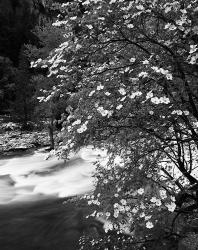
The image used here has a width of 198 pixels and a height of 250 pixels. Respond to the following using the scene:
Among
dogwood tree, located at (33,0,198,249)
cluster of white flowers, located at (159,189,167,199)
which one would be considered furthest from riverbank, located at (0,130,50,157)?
cluster of white flowers, located at (159,189,167,199)

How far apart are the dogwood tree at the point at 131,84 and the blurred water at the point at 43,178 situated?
1170 cm

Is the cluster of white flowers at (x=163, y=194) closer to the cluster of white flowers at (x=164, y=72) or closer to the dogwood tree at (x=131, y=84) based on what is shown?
the dogwood tree at (x=131, y=84)

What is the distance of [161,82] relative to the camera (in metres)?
5.52

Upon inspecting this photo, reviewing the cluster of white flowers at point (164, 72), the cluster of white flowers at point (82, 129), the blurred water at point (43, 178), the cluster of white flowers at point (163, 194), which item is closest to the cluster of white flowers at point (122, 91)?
the cluster of white flowers at point (164, 72)

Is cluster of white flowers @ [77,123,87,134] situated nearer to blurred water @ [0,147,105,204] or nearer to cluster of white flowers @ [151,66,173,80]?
cluster of white flowers @ [151,66,173,80]

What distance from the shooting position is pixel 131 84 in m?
5.31

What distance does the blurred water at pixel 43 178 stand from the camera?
2012 cm

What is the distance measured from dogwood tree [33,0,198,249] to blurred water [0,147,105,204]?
38.4ft

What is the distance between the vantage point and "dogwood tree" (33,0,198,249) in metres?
5.22

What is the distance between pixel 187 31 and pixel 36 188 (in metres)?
17.6

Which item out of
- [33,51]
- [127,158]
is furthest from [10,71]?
[127,158]

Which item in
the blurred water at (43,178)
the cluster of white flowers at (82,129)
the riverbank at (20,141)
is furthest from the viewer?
the riverbank at (20,141)

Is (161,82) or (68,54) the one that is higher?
(68,54)

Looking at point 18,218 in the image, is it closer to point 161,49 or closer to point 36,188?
point 36,188
